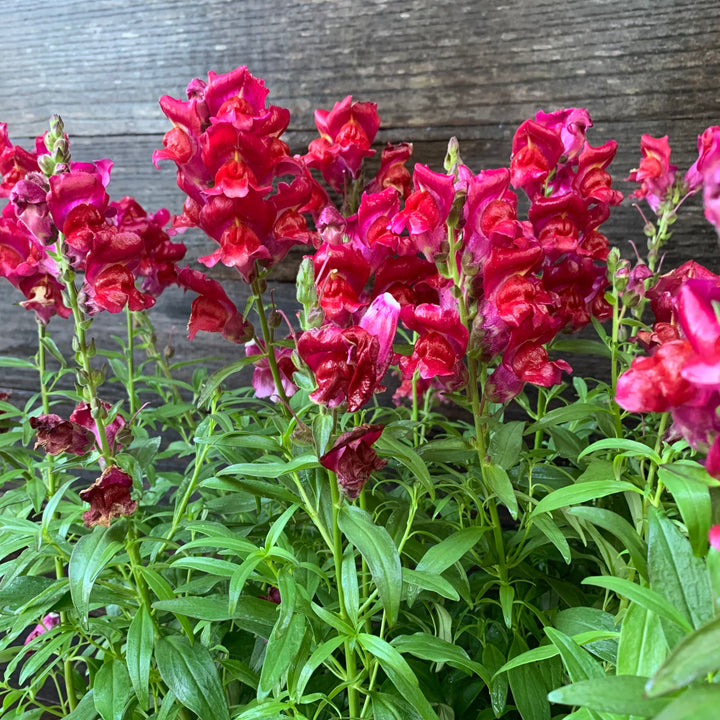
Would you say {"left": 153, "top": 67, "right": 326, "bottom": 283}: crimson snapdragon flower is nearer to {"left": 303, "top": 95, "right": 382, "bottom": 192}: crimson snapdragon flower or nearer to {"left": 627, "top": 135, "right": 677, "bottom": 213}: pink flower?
{"left": 303, "top": 95, "right": 382, "bottom": 192}: crimson snapdragon flower

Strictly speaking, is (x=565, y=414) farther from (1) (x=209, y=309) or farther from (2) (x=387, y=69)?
(2) (x=387, y=69)

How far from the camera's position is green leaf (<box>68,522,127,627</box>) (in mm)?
648

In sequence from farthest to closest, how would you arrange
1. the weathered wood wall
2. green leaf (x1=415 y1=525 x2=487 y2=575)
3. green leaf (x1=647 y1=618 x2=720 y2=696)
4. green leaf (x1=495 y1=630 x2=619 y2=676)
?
the weathered wood wall
green leaf (x1=415 y1=525 x2=487 y2=575)
green leaf (x1=495 y1=630 x2=619 y2=676)
green leaf (x1=647 y1=618 x2=720 y2=696)

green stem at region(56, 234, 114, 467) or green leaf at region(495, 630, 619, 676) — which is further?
green stem at region(56, 234, 114, 467)

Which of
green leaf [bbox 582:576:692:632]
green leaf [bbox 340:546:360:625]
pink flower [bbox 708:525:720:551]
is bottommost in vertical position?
green leaf [bbox 340:546:360:625]

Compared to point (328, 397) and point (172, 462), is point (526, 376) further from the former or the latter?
point (172, 462)

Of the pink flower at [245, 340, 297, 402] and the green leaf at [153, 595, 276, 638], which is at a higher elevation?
the pink flower at [245, 340, 297, 402]

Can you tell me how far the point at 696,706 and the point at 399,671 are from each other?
305mm

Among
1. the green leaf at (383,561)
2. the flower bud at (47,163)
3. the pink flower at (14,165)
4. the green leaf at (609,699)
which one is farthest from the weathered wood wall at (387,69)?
the green leaf at (609,699)

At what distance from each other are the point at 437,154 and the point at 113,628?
857 millimetres

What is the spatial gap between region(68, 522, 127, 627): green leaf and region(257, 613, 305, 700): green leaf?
0.58 ft

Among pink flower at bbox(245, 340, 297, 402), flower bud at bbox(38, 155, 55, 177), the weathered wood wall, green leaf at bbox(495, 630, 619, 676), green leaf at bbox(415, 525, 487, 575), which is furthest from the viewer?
the weathered wood wall

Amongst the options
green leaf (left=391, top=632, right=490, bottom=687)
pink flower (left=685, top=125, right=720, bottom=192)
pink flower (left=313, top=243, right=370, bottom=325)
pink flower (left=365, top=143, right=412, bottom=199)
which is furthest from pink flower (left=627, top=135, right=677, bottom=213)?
green leaf (left=391, top=632, right=490, bottom=687)

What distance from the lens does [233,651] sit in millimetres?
835
